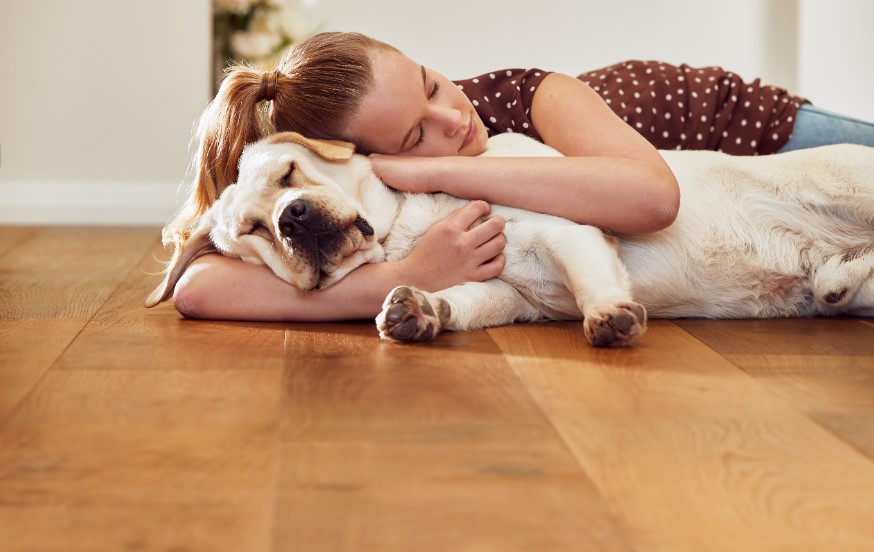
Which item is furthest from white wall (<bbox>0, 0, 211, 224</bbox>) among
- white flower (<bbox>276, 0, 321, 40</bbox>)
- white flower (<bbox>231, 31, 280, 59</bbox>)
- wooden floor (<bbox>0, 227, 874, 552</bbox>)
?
wooden floor (<bbox>0, 227, 874, 552</bbox>)

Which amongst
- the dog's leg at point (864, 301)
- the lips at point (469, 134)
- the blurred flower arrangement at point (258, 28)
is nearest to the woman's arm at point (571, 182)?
the lips at point (469, 134)

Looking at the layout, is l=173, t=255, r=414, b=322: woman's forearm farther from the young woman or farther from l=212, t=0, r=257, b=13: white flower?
l=212, t=0, r=257, b=13: white flower

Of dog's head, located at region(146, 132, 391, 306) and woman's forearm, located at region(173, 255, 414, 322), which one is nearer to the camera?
dog's head, located at region(146, 132, 391, 306)

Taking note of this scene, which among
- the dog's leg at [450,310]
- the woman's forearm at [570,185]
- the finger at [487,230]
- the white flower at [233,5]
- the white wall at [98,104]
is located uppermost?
the woman's forearm at [570,185]

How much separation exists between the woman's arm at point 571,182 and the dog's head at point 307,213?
10 cm

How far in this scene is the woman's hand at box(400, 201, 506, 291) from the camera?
2062mm

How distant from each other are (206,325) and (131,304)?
0.37 meters

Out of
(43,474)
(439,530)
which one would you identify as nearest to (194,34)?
(43,474)

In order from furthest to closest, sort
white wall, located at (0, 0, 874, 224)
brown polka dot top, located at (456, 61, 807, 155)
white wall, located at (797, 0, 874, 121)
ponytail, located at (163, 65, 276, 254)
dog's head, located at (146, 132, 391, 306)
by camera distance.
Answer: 1. white wall, located at (0, 0, 874, 224)
2. white wall, located at (797, 0, 874, 121)
3. brown polka dot top, located at (456, 61, 807, 155)
4. ponytail, located at (163, 65, 276, 254)
5. dog's head, located at (146, 132, 391, 306)

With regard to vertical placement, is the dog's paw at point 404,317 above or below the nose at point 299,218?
below

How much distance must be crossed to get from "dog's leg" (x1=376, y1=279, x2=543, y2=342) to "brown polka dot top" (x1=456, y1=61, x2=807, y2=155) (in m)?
0.83

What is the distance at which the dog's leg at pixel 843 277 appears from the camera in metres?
2.19

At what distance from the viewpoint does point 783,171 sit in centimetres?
228

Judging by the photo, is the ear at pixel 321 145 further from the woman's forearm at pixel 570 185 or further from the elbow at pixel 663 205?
the elbow at pixel 663 205
